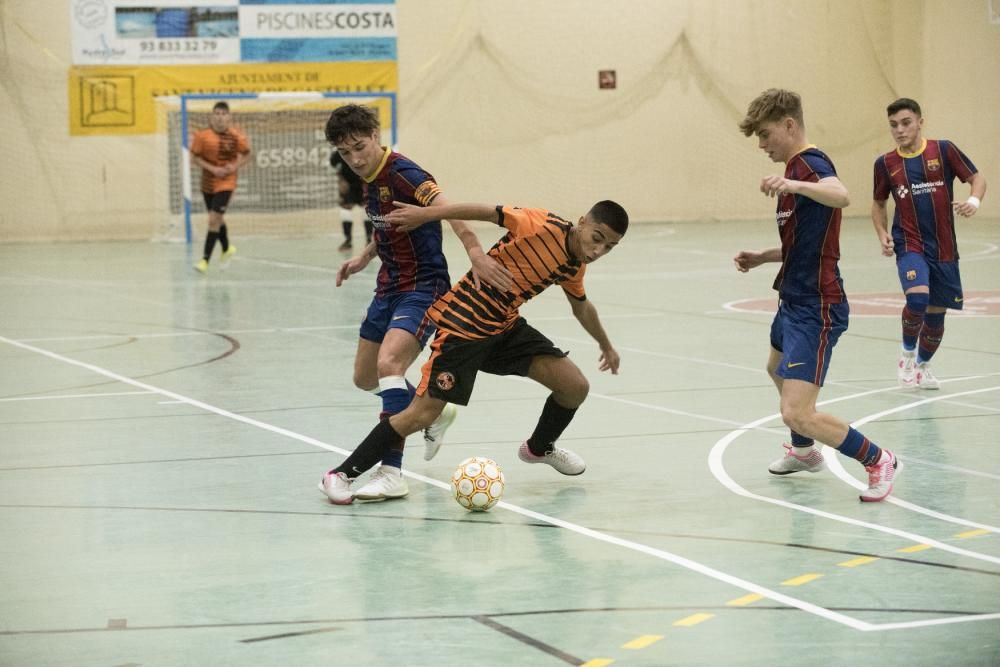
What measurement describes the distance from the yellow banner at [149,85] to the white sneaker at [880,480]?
22.3 metres

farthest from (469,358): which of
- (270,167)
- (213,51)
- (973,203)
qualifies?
(213,51)

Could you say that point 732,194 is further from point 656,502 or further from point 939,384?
point 656,502

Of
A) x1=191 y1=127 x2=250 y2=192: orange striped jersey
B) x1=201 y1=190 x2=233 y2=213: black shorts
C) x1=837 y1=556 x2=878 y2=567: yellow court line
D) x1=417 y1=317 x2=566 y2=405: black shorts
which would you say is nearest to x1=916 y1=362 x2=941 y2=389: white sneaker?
x1=417 y1=317 x2=566 y2=405: black shorts

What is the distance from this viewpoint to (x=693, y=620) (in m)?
4.76

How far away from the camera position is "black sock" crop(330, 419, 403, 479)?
6531 mm

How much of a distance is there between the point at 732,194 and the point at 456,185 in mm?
6174

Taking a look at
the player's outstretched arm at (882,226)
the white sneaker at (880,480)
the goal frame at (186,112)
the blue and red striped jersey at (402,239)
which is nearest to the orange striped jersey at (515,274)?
the blue and red striped jersey at (402,239)

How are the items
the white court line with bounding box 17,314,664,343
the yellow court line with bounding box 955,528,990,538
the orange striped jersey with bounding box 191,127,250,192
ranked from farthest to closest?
the orange striped jersey with bounding box 191,127,250,192, the white court line with bounding box 17,314,664,343, the yellow court line with bounding box 955,528,990,538

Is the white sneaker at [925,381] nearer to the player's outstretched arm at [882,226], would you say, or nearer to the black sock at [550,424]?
the player's outstretched arm at [882,226]

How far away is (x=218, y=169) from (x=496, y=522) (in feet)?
47.8

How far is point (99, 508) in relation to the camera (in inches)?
258

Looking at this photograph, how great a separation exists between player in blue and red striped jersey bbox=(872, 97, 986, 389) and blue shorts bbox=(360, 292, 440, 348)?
164 inches

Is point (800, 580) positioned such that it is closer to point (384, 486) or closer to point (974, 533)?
point (974, 533)

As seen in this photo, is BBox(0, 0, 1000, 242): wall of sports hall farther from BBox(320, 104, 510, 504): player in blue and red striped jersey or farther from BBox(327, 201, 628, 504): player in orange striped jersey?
BBox(327, 201, 628, 504): player in orange striped jersey
